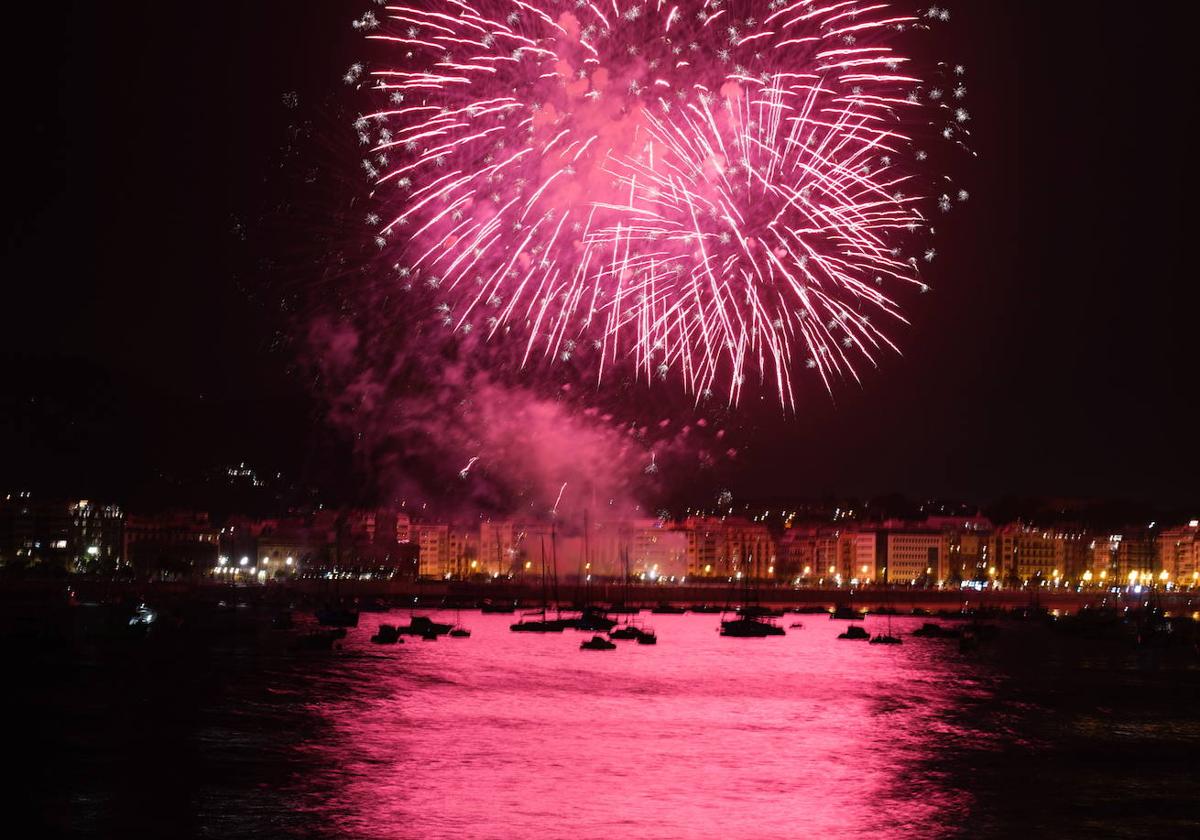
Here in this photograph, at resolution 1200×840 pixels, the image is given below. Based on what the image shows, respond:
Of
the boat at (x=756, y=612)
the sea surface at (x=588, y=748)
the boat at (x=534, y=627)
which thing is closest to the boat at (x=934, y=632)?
the boat at (x=756, y=612)

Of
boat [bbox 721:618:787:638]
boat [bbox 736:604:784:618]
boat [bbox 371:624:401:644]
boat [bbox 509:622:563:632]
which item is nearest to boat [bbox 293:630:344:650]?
boat [bbox 371:624:401:644]

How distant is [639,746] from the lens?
2658cm

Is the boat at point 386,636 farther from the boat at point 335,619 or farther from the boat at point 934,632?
the boat at point 934,632

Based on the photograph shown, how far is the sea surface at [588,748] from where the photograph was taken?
65.2 ft

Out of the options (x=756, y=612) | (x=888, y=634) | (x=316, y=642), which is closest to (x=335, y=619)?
(x=316, y=642)

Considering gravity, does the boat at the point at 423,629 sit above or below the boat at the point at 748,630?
above

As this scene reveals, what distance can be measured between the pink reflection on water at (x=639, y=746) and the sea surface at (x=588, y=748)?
0.27 ft

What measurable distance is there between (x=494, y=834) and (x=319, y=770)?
17.8ft

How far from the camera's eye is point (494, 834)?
61.2 ft

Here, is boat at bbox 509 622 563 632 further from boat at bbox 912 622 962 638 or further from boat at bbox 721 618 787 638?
boat at bbox 912 622 962 638

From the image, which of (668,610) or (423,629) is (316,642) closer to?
(423,629)

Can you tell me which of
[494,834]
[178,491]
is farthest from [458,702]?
[178,491]

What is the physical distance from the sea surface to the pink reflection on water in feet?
0.27

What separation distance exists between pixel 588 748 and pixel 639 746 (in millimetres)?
963
